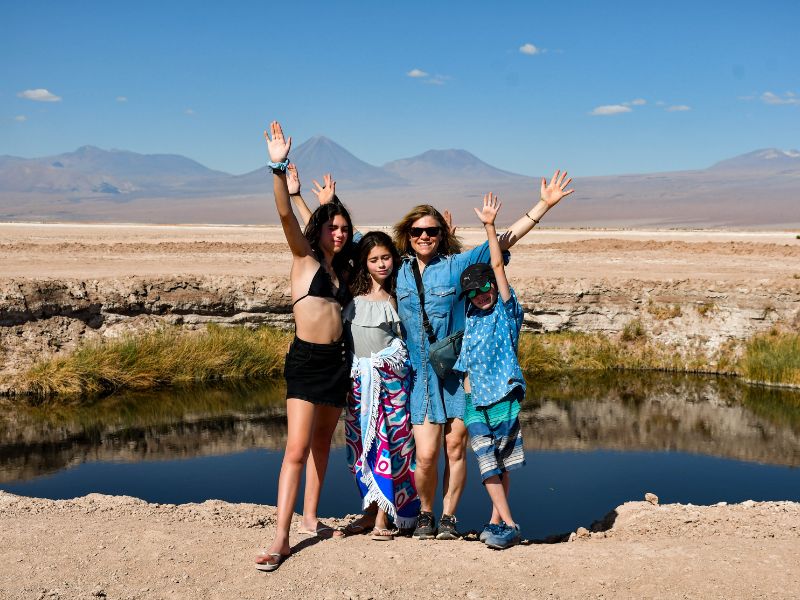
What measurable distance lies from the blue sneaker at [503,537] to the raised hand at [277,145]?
272 cm

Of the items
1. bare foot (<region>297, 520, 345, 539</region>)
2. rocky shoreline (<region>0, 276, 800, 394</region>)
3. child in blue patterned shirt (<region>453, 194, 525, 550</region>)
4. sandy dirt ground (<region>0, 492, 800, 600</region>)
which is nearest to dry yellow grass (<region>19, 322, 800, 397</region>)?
rocky shoreline (<region>0, 276, 800, 394</region>)

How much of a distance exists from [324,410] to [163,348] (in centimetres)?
831

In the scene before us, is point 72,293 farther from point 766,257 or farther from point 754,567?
point 766,257

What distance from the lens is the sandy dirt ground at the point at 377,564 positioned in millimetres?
5246

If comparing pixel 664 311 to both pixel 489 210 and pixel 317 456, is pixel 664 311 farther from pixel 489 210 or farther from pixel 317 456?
pixel 317 456

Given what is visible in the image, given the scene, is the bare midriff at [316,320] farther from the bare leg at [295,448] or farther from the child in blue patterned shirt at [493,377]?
the child in blue patterned shirt at [493,377]

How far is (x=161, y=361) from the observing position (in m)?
13.6

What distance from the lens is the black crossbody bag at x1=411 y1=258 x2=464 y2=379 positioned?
6082 mm

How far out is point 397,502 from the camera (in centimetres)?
622

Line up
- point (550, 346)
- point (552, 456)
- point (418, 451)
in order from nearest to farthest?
1. point (418, 451)
2. point (552, 456)
3. point (550, 346)

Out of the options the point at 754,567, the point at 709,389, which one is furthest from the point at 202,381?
the point at 754,567

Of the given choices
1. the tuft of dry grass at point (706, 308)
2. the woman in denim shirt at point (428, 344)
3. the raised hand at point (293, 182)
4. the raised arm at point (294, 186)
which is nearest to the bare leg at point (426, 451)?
the woman in denim shirt at point (428, 344)

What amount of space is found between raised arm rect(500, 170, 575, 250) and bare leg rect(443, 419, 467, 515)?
1.24m

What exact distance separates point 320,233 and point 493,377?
4.80 feet
